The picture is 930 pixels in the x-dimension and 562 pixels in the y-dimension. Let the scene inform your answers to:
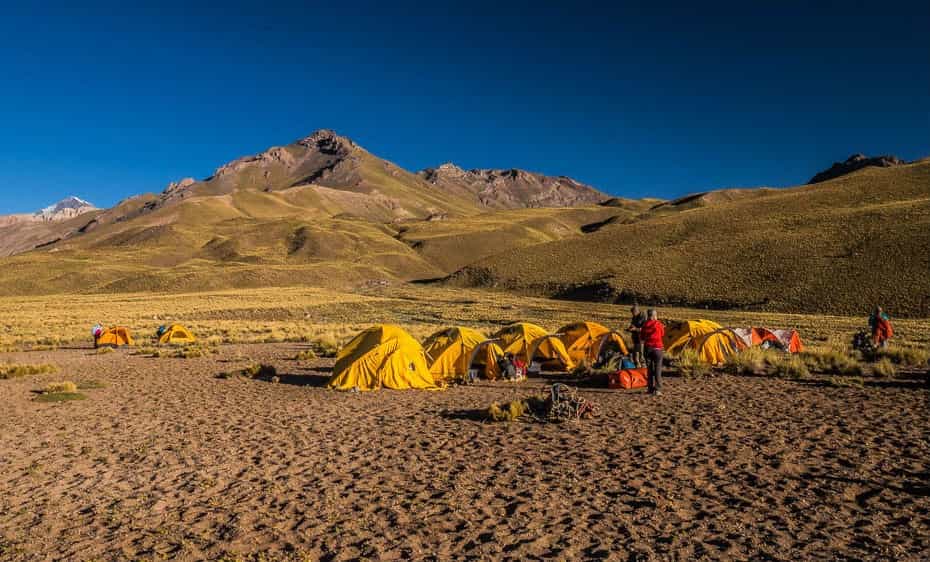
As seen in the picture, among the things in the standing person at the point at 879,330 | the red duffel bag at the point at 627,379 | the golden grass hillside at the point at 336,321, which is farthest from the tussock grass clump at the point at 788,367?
the golden grass hillside at the point at 336,321

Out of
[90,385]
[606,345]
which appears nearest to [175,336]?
[90,385]

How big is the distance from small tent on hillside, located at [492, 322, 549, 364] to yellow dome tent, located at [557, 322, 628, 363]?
3.64 feet

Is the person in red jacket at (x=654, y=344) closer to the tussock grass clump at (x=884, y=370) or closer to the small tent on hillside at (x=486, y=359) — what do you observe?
the small tent on hillside at (x=486, y=359)

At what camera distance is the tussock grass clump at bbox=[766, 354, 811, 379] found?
1644 centimetres

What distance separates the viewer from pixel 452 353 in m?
17.6

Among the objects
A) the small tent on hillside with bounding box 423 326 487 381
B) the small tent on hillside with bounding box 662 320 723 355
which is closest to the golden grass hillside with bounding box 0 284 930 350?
the small tent on hillside with bounding box 662 320 723 355

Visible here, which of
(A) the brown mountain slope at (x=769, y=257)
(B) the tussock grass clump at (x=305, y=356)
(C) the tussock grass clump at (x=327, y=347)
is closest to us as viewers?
(B) the tussock grass clump at (x=305, y=356)

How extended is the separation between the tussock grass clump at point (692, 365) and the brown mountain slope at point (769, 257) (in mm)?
39951

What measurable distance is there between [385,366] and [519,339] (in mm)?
5205

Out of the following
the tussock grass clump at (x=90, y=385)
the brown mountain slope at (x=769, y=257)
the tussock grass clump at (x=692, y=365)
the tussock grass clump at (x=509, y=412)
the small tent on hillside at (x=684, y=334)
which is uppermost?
the brown mountain slope at (x=769, y=257)

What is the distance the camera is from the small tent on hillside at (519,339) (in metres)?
18.8

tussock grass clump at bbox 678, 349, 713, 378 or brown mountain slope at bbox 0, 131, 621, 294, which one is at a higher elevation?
brown mountain slope at bbox 0, 131, 621, 294

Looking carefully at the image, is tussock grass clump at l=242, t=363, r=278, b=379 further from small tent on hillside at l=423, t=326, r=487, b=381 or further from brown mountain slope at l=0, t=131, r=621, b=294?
brown mountain slope at l=0, t=131, r=621, b=294

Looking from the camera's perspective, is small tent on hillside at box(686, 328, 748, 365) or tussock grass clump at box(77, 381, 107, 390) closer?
tussock grass clump at box(77, 381, 107, 390)
